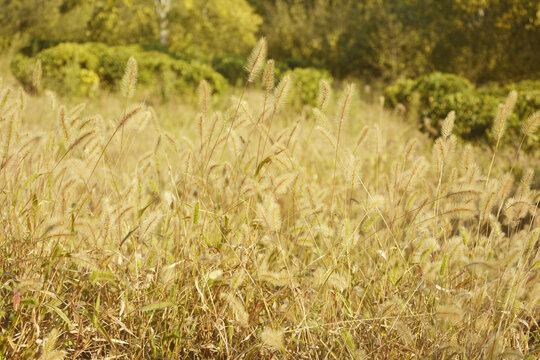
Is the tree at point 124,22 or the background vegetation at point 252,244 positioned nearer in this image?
the background vegetation at point 252,244

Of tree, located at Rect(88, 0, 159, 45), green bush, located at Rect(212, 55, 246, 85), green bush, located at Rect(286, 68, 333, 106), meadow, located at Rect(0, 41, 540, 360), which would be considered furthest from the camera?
tree, located at Rect(88, 0, 159, 45)

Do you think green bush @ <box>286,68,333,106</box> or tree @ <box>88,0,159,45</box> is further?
tree @ <box>88,0,159,45</box>

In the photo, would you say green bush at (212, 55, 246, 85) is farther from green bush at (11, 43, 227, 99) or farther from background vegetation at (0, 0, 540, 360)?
background vegetation at (0, 0, 540, 360)

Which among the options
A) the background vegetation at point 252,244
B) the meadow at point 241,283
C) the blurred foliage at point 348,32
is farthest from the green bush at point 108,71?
the meadow at point 241,283

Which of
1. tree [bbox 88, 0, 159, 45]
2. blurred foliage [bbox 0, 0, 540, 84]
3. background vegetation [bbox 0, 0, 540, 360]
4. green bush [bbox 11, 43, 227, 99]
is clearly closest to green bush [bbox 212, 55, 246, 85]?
blurred foliage [bbox 0, 0, 540, 84]

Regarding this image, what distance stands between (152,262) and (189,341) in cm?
36

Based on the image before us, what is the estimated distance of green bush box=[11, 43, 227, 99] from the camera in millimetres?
8664

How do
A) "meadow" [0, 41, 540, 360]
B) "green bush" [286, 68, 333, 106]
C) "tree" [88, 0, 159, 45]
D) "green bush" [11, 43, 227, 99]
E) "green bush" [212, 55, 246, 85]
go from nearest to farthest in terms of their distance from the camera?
"meadow" [0, 41, 540, 360] < "green bush" [11, 43, 227, 99] < "green bush" [286, 68, 333, 106] < "green bush" [212, 55, 246, 85] < "tree" [88, 0, 159, 45]

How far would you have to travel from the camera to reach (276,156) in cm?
183

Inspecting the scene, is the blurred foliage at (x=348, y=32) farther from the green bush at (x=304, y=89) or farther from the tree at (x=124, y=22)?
the green bush at (x=304, y=89)

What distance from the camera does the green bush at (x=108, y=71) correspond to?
8664 mm

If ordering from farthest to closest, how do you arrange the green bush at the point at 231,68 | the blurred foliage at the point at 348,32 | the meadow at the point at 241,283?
the blurred foliage at the point at 348,32
the green bush at the point at 231,68
the meadow at the point at 241,283

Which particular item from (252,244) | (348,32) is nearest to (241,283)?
(252,244)

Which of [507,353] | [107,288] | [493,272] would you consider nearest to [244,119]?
[107,288]
